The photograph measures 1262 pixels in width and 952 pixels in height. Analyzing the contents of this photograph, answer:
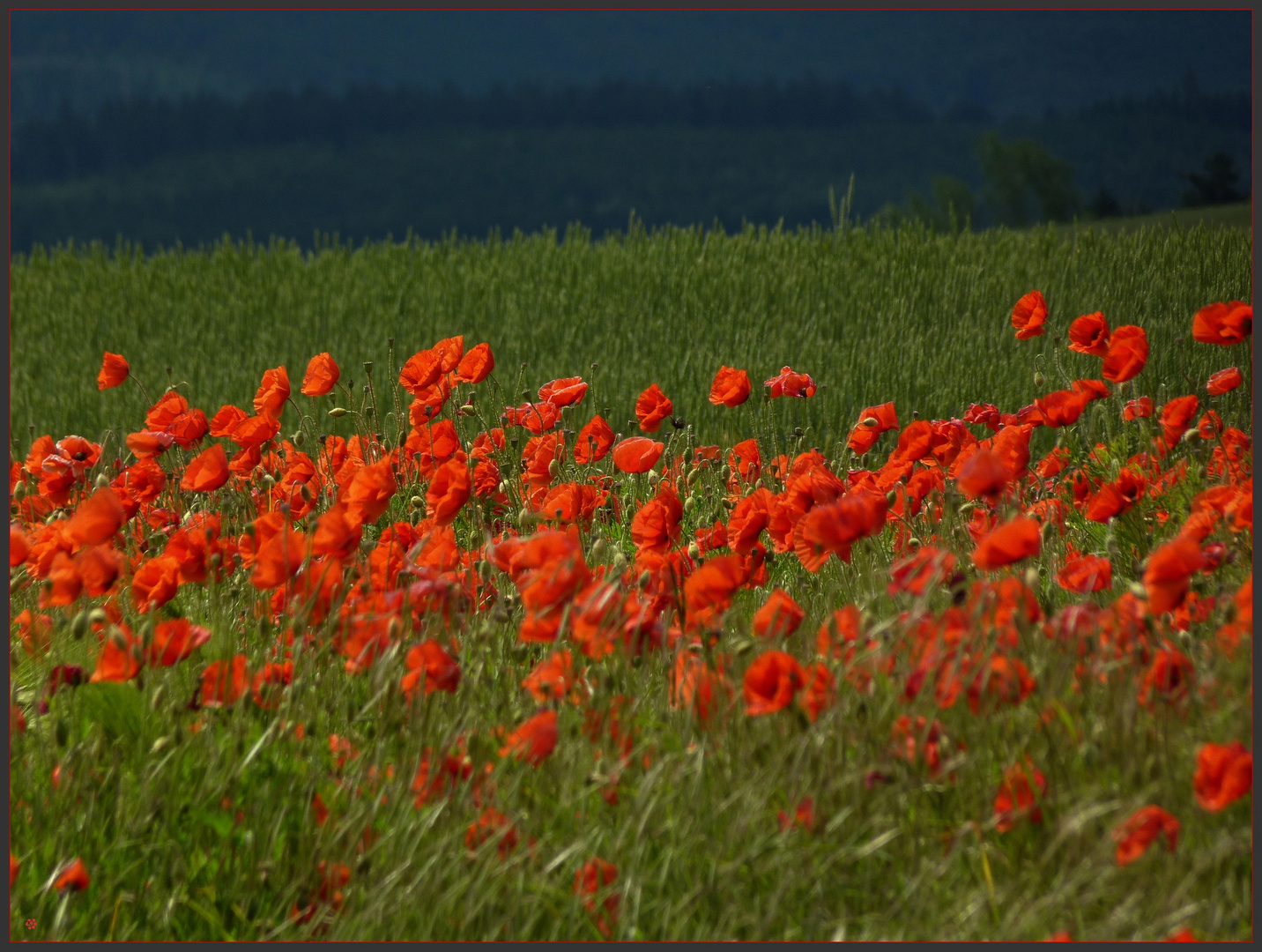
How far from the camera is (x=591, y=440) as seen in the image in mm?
3451

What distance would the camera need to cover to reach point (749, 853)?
151 centimetres

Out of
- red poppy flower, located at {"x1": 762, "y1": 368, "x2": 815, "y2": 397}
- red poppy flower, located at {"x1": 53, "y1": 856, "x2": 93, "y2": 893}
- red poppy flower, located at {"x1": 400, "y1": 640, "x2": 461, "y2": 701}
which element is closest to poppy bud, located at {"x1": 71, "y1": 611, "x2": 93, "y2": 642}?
red poppy flower, located at {"x1": 53, "y1": 856, "x2": 93, "y2": 893}

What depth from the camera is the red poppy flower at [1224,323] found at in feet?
7.72

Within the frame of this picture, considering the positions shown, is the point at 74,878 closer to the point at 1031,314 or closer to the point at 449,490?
the point at 449,490

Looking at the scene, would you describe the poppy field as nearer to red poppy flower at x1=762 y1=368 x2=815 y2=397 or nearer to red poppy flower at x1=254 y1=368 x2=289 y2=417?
red poppy flower at x1=254 y1=368 x2=289 y2=417

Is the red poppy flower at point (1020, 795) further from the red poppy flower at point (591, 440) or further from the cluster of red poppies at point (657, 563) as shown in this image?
the red poppy flower at point (591, 440)

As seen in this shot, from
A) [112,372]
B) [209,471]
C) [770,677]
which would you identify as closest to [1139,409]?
[770,677]

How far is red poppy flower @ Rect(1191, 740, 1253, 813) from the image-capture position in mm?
1378

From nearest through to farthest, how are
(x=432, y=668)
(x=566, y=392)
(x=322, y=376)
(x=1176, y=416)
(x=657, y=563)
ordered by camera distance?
(x=432, y=668)
(x=657, y=563)
(x=1176, y=416)
(x=566, y=392)
(x=322, y=376)

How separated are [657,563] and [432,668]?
0.56 m

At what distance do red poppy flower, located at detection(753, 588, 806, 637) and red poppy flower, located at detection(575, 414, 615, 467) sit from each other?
4.19ft

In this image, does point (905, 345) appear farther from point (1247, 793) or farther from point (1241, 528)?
point (1247, 793)

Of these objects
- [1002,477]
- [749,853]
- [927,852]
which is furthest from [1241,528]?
[749,853]

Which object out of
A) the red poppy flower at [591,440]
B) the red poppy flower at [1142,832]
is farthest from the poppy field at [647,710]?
the red poppy flower at [591,440]
